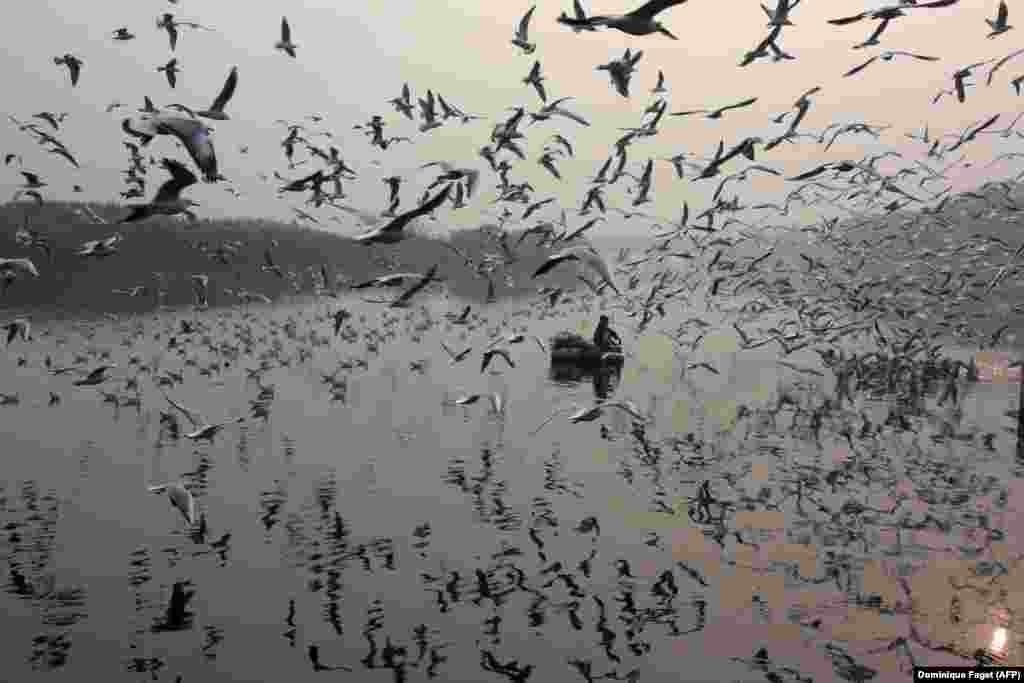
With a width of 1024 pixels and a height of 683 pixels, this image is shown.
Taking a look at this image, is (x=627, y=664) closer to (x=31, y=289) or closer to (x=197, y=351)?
(x=197, y=351)

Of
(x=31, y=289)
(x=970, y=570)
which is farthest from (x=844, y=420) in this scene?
(x=31, y=289)

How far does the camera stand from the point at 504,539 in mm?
10242

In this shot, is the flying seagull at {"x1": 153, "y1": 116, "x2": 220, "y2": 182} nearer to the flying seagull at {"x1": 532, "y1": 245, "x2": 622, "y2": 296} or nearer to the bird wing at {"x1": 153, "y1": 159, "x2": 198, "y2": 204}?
the bird wing at {"x1": 153, "y1": 159, "x2": 198, "y2": 204}

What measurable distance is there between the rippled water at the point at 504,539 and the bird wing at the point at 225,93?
5.75 meters

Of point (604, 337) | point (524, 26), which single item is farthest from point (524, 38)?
point (604, 337)

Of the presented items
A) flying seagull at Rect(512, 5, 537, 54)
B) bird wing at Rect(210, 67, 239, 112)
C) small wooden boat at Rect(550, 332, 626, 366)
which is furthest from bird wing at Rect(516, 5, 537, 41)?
small wooden boat at Rect(550, 332, 626, 366)

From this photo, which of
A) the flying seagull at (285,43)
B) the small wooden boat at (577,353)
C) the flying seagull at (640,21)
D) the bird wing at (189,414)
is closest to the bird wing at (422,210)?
the flying seagull at (640,21)

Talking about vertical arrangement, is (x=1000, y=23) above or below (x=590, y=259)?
above

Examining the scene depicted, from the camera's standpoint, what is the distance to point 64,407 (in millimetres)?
17812

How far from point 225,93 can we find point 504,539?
6888 millimetres

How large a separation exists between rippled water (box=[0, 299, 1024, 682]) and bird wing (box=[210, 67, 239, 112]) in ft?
18.9

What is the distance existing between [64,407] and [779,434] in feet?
57.7

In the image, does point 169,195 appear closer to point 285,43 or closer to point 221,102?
point 221,102

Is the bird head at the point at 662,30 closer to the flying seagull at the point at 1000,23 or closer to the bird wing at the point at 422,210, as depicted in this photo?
the bird wing at the point at 422,210
